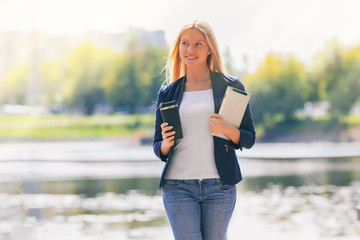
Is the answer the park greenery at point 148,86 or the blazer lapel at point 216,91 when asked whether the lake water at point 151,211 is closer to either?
the blazer lapel at point 216,91

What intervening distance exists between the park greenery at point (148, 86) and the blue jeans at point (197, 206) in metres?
20.7

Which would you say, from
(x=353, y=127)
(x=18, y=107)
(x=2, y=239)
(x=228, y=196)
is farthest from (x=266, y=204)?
(x=18, y=107)

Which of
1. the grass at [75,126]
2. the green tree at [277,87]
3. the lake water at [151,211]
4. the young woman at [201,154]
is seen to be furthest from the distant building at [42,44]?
the young woman at [201,154]

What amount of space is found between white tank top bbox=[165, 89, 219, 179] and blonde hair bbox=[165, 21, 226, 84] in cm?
14

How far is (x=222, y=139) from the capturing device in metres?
1.39

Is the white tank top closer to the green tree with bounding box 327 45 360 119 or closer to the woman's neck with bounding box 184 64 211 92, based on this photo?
the woman's neck with bounding box 184 64 211 92

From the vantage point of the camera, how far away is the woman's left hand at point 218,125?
1.35 m

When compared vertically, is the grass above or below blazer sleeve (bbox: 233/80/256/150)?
below

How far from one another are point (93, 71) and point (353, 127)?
1208 cm

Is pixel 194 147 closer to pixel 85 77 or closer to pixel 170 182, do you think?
pixel 170 182

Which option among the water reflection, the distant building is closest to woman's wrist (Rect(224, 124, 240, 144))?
the water reflection

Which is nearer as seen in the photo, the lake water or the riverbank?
the lake water

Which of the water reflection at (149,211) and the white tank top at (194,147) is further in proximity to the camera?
the water reflection at (149,211)

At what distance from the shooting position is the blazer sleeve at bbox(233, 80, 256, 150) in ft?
4.61
